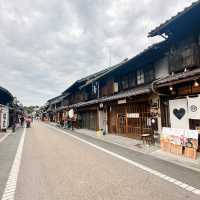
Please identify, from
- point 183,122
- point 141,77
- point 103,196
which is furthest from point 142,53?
point 103,196

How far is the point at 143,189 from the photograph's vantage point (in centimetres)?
530

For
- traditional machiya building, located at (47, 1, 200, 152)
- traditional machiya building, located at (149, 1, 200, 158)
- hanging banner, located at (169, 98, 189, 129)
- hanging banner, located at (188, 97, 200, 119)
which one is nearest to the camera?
traditional machiya building, located at (149, 1, 200, 158)

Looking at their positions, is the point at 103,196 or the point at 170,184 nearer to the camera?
the point at 103,196

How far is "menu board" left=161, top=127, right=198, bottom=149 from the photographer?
8750 mm

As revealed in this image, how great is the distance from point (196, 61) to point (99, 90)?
1641cm

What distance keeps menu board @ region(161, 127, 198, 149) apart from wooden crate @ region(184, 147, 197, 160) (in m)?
0.16

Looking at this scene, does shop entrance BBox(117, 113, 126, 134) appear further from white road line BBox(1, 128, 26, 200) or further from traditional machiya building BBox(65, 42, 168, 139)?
white road line BBox(1, 128, 26, 200)

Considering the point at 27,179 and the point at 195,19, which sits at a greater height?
the point at 195,19

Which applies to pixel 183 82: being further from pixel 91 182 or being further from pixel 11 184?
pixel 11 184

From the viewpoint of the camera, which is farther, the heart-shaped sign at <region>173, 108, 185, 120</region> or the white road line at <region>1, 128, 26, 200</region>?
the heart-shaped sign at <region>173, 108, 185, 120</region>

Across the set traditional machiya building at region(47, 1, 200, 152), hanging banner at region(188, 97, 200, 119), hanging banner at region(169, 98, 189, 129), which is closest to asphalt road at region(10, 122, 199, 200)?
hanging banner at region(188, 97, 200, 119)

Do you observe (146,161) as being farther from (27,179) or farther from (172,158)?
(27,179)

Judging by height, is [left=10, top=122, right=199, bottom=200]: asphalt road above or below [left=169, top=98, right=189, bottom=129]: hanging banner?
Result: below

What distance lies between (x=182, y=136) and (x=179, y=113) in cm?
176
